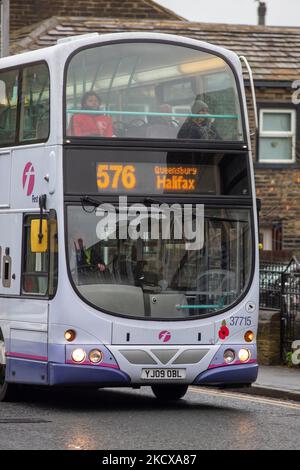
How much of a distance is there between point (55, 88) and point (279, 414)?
13.7 ft

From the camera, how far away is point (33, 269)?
48.6 feet

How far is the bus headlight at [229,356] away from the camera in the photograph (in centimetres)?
1473

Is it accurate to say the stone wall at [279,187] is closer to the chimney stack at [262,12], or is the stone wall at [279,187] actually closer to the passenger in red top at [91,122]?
the passenger in red top at [91,122]

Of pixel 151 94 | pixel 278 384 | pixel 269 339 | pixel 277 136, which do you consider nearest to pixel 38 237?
pixel 151 94

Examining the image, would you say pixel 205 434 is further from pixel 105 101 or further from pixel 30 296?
pixel 105 101

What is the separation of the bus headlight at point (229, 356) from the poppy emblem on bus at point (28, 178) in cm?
267

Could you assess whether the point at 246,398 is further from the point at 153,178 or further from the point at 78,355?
the point at 153,178

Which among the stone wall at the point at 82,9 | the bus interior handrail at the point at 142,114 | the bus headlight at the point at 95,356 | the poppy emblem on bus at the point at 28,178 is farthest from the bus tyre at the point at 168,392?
the stone wall at the point at 82,9

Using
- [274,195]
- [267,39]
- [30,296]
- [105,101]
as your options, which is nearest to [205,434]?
[30,296]

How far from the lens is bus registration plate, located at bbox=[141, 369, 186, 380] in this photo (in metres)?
14.3

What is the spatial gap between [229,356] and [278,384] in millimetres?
3378
